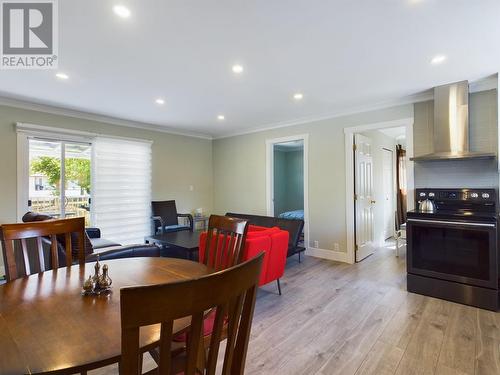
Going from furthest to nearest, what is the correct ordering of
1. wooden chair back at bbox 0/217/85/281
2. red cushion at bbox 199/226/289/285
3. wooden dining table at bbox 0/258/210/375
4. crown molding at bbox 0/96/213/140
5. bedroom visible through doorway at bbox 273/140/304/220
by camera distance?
bedroom visible through doorway at bbox 273/140/304/220 → crown molding at bbox 0/96/213/140 → red cushion at bbox 199/226/289/285 → wooden chair back at bbox 0/217/85/281 → wooden dining table at bbox 0/258/210/375

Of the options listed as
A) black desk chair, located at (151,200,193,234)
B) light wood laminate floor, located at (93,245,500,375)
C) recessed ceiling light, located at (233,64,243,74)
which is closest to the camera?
light wood laminate floor, located at (93,245,500,375)

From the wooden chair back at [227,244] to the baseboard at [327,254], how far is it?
2.95 meters

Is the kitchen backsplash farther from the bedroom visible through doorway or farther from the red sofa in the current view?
A: the bedroom visible through doorway

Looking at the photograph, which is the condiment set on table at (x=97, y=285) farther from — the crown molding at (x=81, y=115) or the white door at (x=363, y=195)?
the crown molding at (x=81, y=115)

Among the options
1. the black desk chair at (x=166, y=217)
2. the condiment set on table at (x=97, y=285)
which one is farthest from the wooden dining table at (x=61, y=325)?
the black desk chair at (x=166, y=217)

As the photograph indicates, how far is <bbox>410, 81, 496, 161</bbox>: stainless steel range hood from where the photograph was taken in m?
3.08

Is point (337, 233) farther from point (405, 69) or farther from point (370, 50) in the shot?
point (370, 50)

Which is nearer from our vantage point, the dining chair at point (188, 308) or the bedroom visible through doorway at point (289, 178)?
the dining chair at point (188, 308)

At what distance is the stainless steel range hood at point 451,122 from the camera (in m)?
3.08

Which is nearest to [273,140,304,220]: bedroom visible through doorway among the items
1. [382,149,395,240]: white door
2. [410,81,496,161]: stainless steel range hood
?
[382,149,395,240]: white door

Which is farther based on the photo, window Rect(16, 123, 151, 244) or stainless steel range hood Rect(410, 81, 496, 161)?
window Rect(16, 123, 151, 244)

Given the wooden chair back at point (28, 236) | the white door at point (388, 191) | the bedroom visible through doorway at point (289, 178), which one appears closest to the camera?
the wooden chair back at point (28, 236)

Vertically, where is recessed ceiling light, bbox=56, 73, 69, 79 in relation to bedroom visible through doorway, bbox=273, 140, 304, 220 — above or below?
above

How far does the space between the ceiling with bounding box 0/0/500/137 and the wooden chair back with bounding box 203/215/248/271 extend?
1.50m
